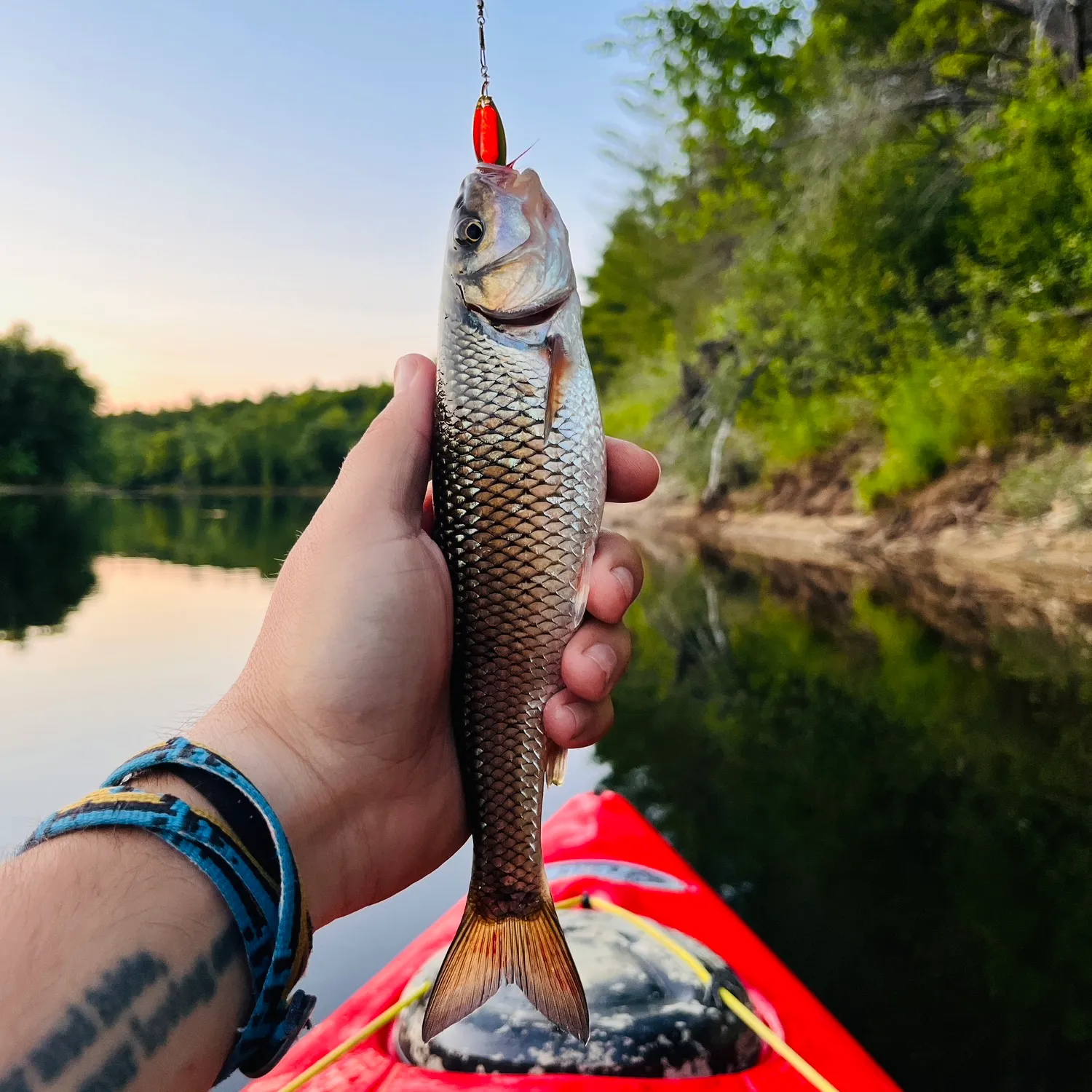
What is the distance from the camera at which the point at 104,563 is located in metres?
27.8

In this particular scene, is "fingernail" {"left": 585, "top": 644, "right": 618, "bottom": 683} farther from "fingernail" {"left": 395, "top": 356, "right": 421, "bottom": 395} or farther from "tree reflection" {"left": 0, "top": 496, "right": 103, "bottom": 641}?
"tree reflection" {"left": 0, "top": 496, "right": 103, "bottom": 641}

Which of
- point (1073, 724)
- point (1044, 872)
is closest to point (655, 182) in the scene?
point (1073, 724)

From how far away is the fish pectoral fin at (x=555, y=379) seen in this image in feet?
7.32

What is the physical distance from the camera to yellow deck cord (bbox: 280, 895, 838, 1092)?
2.77 meters

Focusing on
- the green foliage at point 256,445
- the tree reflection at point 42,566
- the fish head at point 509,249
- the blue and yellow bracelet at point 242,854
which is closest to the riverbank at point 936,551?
the fish head at point 509,249

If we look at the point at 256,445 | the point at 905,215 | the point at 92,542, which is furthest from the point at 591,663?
the point at 256,445

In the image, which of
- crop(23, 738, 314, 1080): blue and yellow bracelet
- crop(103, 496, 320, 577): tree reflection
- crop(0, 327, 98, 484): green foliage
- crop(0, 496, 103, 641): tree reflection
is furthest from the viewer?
crop(0, 327, 98, 484): green foliage

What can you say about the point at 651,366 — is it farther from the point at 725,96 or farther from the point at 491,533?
the point at 491,533

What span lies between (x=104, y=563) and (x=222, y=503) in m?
59.9

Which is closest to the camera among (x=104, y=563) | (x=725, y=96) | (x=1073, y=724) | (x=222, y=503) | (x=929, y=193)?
(x=1073, y=724)

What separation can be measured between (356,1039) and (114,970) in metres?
1.81

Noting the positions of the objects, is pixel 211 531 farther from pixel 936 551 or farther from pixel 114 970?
pixel 114 970

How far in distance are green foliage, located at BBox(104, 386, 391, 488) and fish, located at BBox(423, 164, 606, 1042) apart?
97.4 metres

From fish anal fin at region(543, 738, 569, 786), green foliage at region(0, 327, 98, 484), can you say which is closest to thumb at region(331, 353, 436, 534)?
fish anal fin at region(543, 738, 569, 786)
